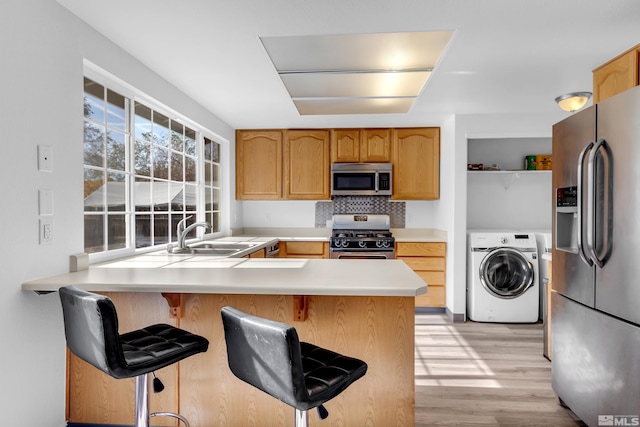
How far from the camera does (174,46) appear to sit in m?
2.34

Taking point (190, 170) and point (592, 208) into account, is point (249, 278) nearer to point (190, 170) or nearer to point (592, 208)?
point (592, 208)

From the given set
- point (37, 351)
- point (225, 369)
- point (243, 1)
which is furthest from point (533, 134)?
point (37, 351)

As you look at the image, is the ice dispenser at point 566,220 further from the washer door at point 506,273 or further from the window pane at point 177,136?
the window pane at point 177,136

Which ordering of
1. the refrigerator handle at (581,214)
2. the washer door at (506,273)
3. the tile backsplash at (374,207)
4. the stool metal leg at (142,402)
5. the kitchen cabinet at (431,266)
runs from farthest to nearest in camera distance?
1. the tile backsplash at (374,207)
2. the kitchen cabinet at (431,266)
3. the washer door at (506,273)
4. the refrigerator handle at (581,214)
5. the stool metal leg at (142,402)

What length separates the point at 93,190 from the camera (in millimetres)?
2303

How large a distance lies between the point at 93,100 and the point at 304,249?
2827mm

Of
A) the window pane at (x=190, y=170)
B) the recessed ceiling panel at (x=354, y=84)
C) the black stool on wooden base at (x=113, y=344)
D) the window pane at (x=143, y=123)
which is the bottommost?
the black stool on wooden base at (x=113, y=344)

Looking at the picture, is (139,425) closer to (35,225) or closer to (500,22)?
(35,225)

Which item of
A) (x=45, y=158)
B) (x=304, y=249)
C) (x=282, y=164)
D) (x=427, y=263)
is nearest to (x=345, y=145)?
(x=282, y=164)

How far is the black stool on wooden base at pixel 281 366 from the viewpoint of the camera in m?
1.19

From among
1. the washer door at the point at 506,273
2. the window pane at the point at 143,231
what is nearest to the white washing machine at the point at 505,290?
the washer door at the point at 506,273

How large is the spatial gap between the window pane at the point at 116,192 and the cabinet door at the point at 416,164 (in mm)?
3035

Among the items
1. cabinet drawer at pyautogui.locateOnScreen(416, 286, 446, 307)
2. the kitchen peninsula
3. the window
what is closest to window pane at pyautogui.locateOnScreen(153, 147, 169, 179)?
the window

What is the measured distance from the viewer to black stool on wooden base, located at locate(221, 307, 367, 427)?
3.89ft
